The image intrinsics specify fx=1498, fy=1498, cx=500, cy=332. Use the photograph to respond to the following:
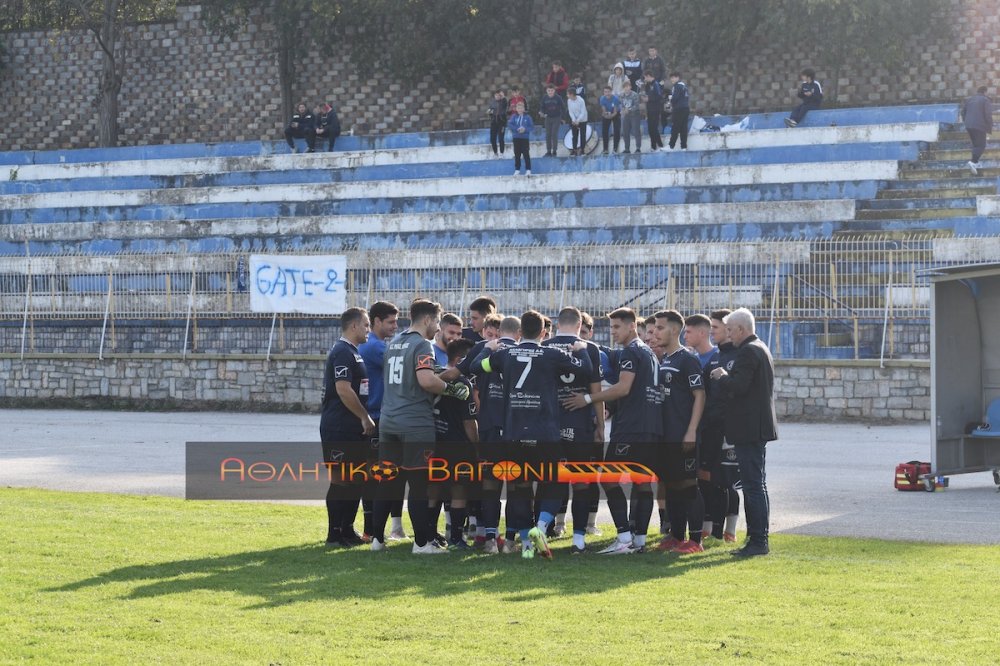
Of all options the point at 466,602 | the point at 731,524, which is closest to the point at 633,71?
the point at 731,524

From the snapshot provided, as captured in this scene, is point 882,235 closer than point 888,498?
No

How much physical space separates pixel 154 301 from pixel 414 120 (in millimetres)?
17301

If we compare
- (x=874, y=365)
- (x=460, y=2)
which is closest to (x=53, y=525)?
(x=874, y=365)

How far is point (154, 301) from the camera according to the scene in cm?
2681

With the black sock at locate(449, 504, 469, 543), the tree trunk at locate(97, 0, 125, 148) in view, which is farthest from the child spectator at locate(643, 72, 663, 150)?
the black sock at locate(449, 504, 469, 543)

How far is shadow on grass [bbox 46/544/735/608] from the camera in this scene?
9.30 meters

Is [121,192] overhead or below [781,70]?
below

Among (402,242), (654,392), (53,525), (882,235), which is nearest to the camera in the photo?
(654,392)

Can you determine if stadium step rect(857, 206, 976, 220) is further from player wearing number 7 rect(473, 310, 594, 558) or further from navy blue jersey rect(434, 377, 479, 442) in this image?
player wearing number 7 rect(473, 310, 594, 558)

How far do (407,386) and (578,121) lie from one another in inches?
863

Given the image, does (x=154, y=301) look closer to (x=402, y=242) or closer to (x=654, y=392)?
(x=402, y=242)

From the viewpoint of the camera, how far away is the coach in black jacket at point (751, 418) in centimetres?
1060

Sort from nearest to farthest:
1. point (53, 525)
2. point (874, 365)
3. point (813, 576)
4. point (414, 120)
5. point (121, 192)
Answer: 1. point (813, 576)
2. point (53, 525)
3. point (874, 365)
4. point (121, 192)
5. point (414, 120)

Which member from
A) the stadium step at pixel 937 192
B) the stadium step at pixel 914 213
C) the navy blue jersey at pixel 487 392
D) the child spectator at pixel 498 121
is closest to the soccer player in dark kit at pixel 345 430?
the navy blue jersey at pixel 487 392
